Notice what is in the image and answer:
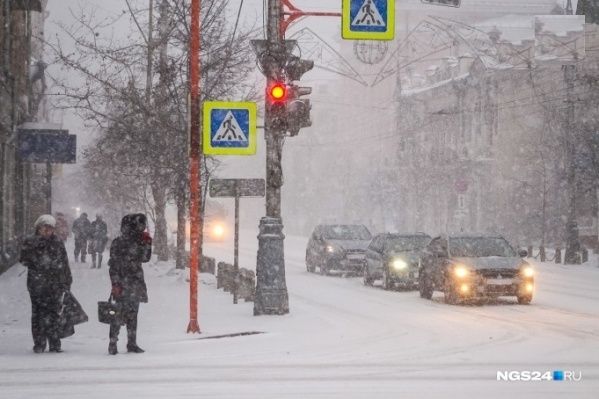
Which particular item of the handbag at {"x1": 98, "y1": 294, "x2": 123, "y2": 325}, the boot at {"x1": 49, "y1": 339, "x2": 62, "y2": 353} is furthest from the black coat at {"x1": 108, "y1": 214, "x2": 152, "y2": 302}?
the boot at {"x1": 49, "y1": 339, "x2": 62, "y2": 353}

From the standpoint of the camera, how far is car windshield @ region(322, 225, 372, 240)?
32562 millimetres

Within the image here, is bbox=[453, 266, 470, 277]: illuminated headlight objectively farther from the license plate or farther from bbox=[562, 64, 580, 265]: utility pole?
bbox=[562, 64, 580, 265]: utility pole

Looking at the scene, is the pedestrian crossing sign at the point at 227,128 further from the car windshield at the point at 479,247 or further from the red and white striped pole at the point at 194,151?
the car windshield at the point at 479,247

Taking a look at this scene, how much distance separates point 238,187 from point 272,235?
162 cm

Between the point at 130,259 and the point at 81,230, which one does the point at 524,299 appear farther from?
the point at 81,230

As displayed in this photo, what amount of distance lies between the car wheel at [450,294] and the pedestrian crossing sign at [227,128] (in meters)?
7.30

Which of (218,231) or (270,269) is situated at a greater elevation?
(270,269)

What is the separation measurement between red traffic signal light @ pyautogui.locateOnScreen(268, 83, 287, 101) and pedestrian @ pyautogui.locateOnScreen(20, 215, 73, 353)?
485 centimetres

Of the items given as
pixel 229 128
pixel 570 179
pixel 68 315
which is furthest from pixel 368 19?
pixel 570 179

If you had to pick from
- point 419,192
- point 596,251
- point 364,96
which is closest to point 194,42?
point 596,251

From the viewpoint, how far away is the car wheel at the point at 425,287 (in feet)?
72.5

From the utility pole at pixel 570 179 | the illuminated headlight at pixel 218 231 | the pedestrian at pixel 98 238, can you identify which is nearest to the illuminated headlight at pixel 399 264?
the pedestrian at pixel 98 238

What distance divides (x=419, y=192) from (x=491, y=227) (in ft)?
29.1

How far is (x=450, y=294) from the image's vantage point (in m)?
20.4
